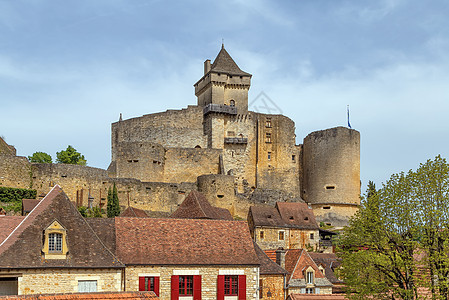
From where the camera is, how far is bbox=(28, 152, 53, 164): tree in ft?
212

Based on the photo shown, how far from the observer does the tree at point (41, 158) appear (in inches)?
2539

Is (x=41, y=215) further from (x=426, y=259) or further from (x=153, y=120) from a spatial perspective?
(x=153, y=120)

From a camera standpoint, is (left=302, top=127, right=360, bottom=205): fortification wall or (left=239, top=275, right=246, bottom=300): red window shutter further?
(left=302, top=127, right=360, bottom=205): fortification wall

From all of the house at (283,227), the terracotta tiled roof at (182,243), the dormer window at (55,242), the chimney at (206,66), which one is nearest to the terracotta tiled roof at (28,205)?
the terracotta tiled roof at (182,243)

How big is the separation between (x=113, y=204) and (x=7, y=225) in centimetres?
2595

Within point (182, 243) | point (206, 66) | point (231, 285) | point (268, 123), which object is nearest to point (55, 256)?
point (182, 243)

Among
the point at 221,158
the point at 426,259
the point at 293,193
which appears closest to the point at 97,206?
the point at 221,158

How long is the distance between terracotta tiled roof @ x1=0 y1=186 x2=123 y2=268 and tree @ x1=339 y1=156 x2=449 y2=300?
398 inches

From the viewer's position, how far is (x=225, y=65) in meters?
72.5

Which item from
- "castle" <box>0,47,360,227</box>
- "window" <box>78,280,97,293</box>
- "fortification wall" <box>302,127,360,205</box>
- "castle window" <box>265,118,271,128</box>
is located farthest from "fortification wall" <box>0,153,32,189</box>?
"fortification wall" <box>302,127,360,205</box>

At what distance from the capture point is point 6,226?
960 inches

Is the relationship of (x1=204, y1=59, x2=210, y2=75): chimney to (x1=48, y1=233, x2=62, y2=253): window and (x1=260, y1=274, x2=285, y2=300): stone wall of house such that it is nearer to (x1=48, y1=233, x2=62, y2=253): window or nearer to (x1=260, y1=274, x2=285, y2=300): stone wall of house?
(x1=260, y1=274, x2=285, y2=300): stone wall of house

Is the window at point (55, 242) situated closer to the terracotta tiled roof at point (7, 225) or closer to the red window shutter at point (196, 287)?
the terracotta tiled roof at point (7, 225)

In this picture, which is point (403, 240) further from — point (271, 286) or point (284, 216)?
point (284, 216)
